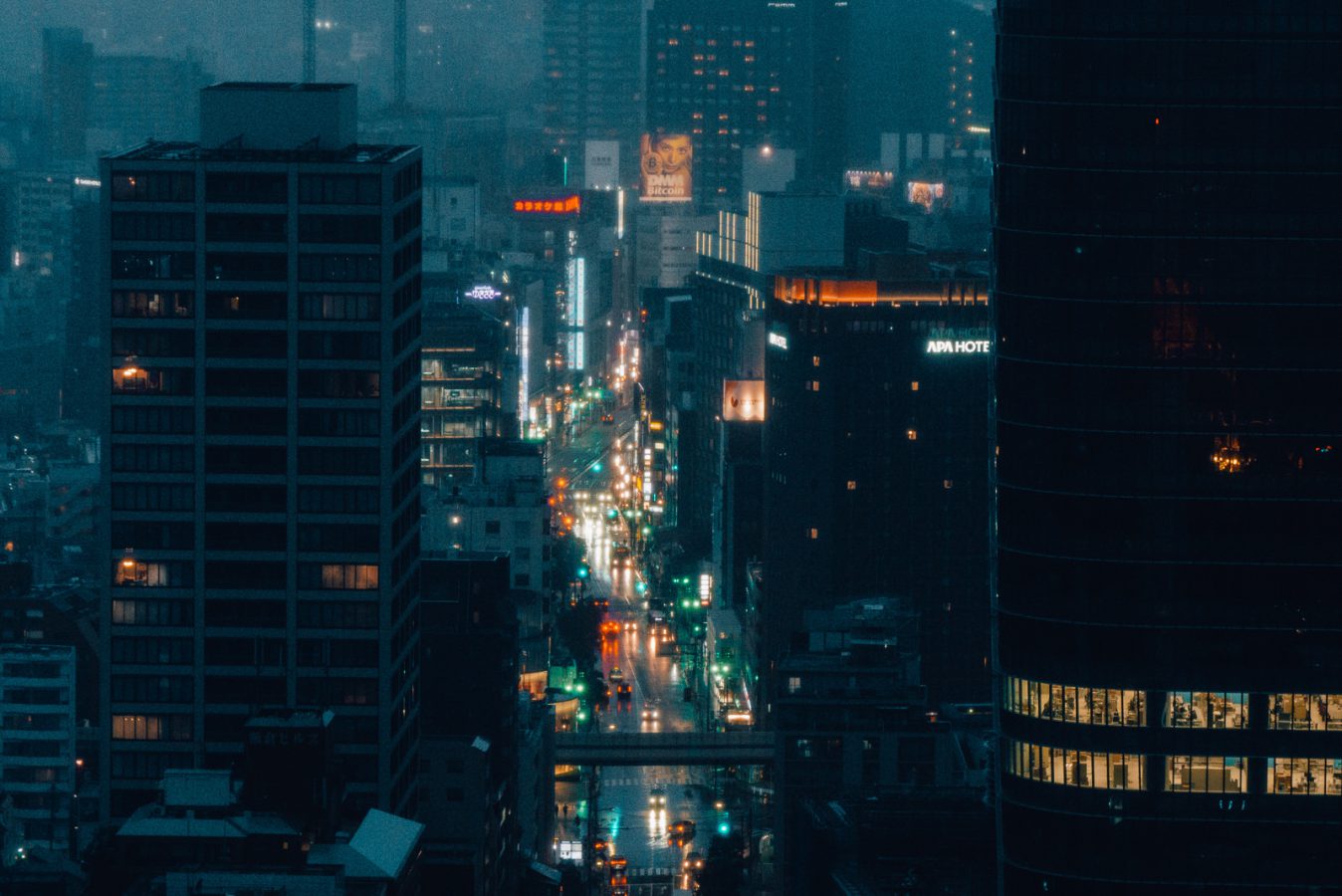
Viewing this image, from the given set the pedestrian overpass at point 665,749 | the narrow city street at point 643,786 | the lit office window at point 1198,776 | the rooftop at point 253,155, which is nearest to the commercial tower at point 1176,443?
→ the lit office window at point 1198,776

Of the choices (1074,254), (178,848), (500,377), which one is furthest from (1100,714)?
(500,377)

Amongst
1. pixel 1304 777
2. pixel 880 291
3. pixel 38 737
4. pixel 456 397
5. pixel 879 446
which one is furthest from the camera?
pixel 456 397

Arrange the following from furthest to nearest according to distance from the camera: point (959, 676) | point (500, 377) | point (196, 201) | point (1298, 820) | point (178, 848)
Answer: point (500, 377), point (959, 676), point (196, 201), point (178, 848), point (1298, 820)

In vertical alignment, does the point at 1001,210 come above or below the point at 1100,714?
above

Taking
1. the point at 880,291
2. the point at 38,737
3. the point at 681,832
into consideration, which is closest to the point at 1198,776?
the point at 681,832

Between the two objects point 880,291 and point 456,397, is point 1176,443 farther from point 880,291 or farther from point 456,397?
point 456,397

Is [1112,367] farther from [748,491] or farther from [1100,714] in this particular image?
[748,491]

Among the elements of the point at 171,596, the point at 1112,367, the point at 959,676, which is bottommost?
the point at 959,676
